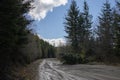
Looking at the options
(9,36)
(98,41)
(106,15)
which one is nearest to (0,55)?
(9,36)

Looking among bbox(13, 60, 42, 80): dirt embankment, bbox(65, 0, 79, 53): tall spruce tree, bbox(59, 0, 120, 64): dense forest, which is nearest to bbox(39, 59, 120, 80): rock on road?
bbox(13, 60, 42, 80): dirt embankment

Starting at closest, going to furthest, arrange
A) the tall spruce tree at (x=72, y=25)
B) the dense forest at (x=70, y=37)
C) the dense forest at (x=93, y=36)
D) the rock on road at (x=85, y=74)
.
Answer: the dense forest at (x=70, y=37)
the rock on road at (x=85, y=74)
the dense forest at (x=93, y=36)
the tall spruce tree at (x=72, y=25)

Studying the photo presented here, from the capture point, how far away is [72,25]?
69125 mm

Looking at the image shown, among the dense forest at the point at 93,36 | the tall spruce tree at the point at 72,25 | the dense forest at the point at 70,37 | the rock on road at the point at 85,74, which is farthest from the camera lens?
the tall spruce tree at the point at 72,25

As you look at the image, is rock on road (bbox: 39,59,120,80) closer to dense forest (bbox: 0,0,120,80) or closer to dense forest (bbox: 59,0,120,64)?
dense forest (bbox: 0,0,120,80)

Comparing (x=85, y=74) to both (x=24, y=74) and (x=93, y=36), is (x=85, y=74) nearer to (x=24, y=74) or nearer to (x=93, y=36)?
(x=24, y=74)

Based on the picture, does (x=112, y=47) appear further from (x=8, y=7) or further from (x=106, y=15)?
(x=8, y=7)

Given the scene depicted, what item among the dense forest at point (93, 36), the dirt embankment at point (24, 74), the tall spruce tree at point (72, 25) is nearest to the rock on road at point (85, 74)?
the dirt embankment at point (24, 74)

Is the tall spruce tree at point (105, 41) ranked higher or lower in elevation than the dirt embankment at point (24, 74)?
higher

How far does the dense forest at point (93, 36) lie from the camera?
143 feet

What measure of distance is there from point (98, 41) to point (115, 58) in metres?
9.15

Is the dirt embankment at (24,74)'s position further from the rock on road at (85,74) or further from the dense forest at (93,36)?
the dense forest at (93,36)

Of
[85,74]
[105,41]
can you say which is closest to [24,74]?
[85,74]

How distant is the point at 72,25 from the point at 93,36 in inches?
462
